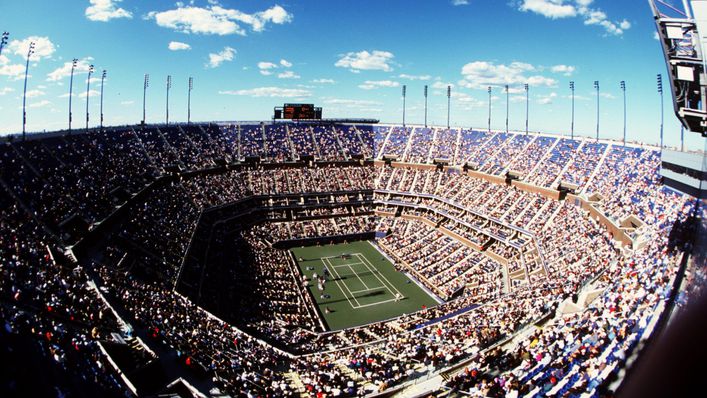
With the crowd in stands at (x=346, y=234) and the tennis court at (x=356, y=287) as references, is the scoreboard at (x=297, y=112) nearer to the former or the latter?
the crowd in stands at (x=346, y=234)

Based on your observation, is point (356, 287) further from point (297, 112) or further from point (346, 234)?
point (297, 112)

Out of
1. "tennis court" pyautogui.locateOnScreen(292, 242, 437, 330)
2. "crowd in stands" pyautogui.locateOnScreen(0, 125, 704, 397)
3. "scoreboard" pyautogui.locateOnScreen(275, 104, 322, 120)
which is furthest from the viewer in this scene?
"scoreboard" pyautogui.locateOnScreen(275, 104, 322, 120)

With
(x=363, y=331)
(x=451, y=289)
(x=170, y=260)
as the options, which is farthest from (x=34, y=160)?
(x=451, y=289)

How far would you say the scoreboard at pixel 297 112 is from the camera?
7062cm

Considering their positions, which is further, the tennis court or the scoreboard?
the scoreboard

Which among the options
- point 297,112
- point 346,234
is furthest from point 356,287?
point 297,112

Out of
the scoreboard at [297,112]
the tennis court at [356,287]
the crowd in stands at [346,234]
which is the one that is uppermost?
the scoreboard at [297,112]

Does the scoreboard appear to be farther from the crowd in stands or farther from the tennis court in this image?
the tennis court

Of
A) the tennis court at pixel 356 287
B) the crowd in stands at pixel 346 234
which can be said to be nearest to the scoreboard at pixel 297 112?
the crowd in stands at pixel 346 234

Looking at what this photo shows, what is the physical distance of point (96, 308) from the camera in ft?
64.0

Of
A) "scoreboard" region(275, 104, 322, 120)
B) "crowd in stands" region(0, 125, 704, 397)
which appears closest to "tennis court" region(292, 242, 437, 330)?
"crowd in stands" region(0, 125, 704, 397)

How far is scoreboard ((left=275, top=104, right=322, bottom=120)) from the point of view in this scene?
2781 inches

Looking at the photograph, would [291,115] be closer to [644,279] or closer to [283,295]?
[283,295]

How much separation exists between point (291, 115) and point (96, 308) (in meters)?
54.6
